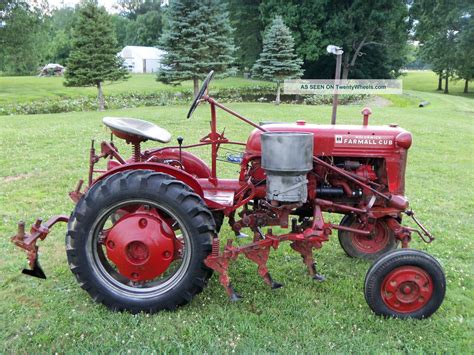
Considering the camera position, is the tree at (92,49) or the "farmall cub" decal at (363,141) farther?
the tree at (92,49)

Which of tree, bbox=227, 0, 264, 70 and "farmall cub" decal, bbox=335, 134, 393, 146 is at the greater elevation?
tree, bbox=227, 0, 264, 70

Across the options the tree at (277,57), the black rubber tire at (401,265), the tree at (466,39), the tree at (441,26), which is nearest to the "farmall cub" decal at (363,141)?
the black rubber tire at (401,265)

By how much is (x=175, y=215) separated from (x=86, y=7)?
16.8m

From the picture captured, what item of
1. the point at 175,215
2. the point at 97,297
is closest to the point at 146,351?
the point at 97,297

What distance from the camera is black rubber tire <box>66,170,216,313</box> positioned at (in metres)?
2.88

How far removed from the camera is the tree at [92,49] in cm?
1708

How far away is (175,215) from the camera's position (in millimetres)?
2912

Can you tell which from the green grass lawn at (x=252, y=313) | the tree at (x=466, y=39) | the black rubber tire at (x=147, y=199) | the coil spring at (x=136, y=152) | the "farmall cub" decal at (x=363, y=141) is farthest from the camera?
the tree at (x=466, y=39)

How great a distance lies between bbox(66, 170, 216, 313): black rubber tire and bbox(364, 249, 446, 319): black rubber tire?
3.69ft

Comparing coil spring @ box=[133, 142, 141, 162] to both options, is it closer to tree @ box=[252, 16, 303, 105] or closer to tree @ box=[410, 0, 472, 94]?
tree @ box=[252, 16, 303, 105]

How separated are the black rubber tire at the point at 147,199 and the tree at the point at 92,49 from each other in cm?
1583

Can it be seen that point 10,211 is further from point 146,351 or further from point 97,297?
point 146,351

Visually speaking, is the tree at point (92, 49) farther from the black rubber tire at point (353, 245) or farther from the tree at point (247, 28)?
the tree at point (247, 28)

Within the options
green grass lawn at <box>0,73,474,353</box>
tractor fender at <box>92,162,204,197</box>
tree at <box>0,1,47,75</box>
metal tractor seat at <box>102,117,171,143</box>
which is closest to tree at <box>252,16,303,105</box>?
tree at <box>0,1,47,75</box>
